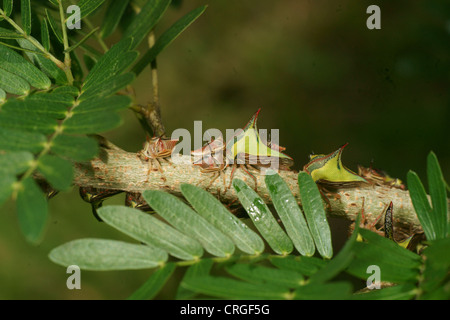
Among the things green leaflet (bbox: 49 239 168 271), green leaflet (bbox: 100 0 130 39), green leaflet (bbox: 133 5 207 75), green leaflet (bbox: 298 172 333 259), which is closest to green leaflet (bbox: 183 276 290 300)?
green leaflet (bbox: 49 239 168 271)

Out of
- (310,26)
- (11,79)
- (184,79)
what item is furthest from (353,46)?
(11,79)

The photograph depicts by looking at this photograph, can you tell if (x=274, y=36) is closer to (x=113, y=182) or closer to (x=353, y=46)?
(x=353, y=46)

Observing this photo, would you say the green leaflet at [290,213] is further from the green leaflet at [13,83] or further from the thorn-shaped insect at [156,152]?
the green leaflet at [13,83]

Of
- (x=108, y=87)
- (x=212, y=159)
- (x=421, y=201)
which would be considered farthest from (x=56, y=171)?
(x=421, y=201)

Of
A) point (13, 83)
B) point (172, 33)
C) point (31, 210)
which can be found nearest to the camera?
point (31, 210)

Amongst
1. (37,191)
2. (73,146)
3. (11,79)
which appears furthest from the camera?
(11,79)

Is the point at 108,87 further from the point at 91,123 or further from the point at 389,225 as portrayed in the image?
the point at 389,225
